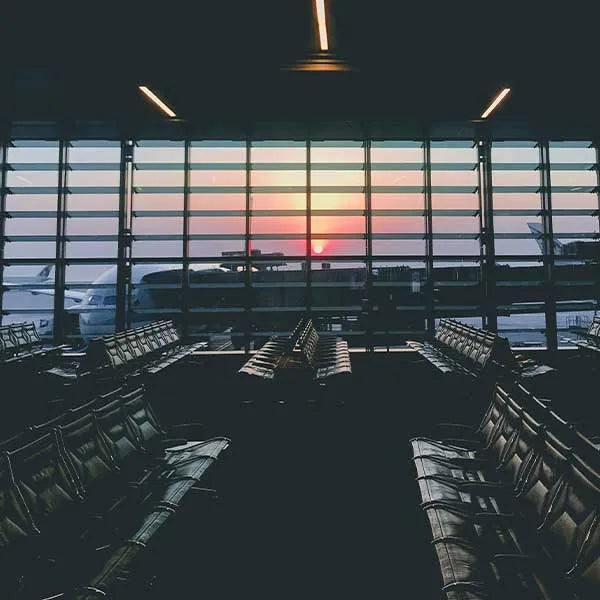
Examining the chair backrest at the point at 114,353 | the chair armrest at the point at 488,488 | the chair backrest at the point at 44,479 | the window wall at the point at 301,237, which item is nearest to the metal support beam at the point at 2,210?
the window wall at the point at 301,237

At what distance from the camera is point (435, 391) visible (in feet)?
18.2

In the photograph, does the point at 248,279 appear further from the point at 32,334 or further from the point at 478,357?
the point at 478,357

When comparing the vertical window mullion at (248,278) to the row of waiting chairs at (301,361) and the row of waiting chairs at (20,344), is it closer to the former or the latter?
the row of waiting chairs at (301,361)

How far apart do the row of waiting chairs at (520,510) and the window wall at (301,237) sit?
558 cm

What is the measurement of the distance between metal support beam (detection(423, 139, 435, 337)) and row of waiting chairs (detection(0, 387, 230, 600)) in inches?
249

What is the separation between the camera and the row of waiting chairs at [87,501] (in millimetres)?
1729

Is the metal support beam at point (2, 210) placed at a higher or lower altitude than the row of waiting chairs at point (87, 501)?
higher

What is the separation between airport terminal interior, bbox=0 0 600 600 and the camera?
212 cm

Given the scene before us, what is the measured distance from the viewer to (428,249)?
8.27 m
